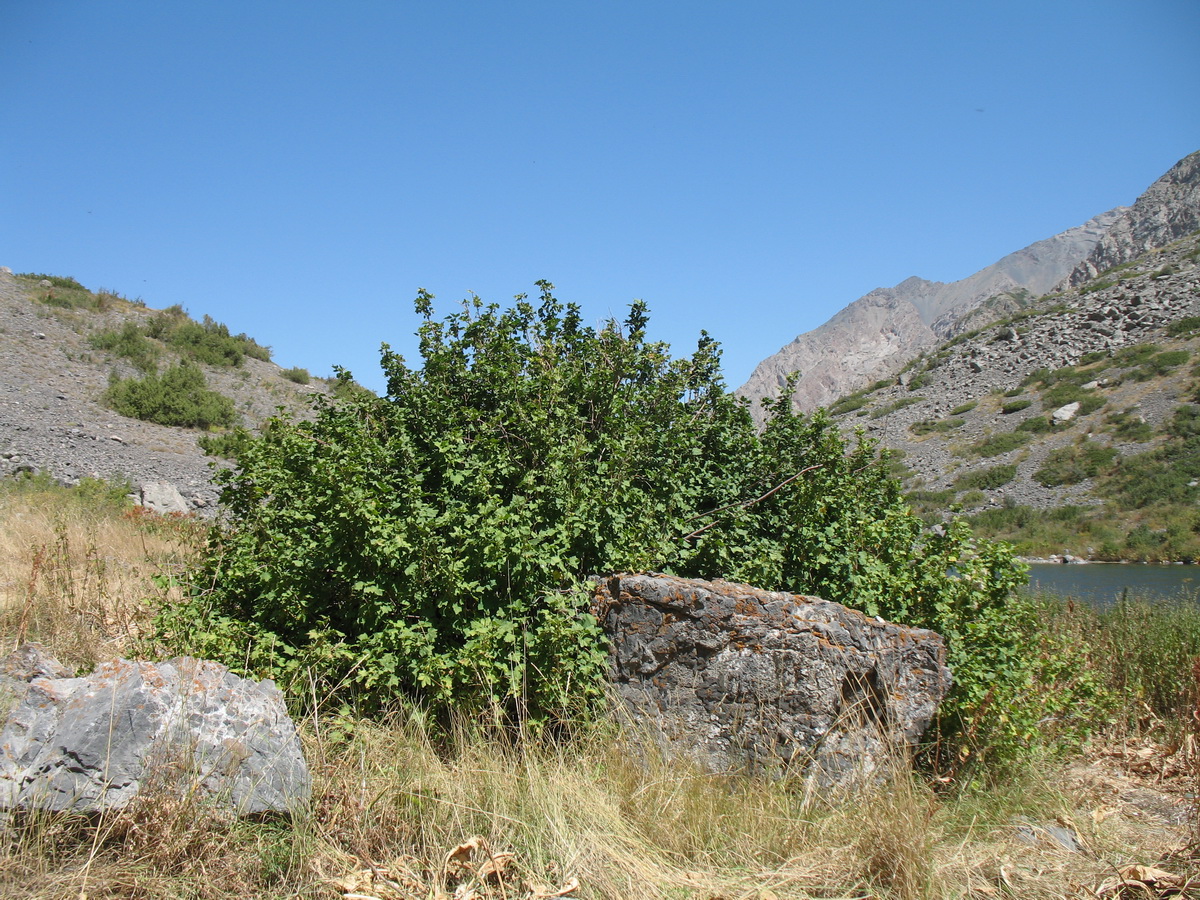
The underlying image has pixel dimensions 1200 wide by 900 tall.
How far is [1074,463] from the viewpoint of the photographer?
1212 inches

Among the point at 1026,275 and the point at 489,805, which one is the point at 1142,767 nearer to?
the point at 489,805

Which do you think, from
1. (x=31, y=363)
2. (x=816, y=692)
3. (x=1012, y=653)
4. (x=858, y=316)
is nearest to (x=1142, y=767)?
(x=1012, y=653)

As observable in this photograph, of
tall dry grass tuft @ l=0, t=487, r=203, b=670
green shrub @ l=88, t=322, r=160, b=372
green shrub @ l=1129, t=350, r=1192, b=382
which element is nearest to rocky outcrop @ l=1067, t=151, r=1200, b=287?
green shrub @ l=1129, t=350, r=1192, b=382

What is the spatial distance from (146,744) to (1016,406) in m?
42.8

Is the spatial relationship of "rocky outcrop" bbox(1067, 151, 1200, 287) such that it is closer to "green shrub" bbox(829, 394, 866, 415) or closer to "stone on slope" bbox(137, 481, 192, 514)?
"green shrub" bbox(829, 394, 866, 415)

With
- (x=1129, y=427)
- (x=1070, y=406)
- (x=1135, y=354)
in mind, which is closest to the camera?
(x=1129, y=427)

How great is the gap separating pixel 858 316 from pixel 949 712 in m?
193

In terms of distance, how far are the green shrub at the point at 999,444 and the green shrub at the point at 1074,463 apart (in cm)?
228

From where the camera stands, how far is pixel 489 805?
125 inches

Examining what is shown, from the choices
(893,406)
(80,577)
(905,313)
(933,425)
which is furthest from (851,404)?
(905,313)

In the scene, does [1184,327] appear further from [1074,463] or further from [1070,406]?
[1074,463]

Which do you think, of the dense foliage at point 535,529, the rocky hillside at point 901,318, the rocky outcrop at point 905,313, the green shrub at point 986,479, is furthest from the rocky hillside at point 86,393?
the rocky outcrop at point 905,313

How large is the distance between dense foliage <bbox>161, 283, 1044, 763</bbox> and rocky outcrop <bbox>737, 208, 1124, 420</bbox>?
146m

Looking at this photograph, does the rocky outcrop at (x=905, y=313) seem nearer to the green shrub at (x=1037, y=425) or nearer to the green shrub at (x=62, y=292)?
the green shrub at (x=1037, y=425)
